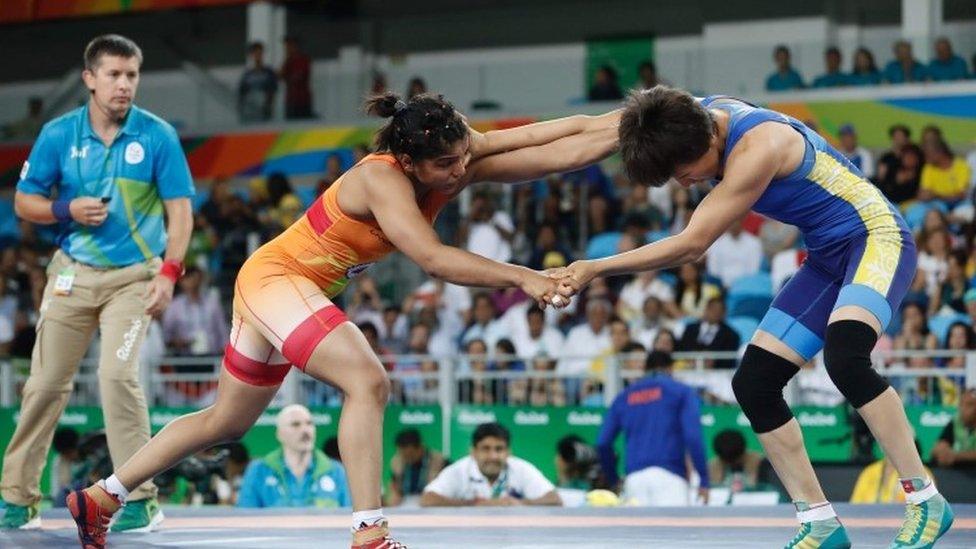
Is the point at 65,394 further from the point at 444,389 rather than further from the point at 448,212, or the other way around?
the point at 448,212

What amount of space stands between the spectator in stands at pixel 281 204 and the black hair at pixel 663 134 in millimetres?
11871

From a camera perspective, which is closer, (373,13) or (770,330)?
(770,330)

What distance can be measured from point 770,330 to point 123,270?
2.79 m

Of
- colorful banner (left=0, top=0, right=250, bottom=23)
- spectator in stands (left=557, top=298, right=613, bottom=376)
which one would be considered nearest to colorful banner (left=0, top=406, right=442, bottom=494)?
spectator in stands (left=557, top=298, right=613, bottom=376)

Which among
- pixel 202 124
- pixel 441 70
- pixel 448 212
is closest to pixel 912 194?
pixel 448 212

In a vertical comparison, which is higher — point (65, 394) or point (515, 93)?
point (515, 93)

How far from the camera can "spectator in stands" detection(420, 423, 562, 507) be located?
9.65 m

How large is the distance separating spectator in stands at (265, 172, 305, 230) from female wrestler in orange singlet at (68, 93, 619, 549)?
445 inches

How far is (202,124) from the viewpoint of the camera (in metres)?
20.5

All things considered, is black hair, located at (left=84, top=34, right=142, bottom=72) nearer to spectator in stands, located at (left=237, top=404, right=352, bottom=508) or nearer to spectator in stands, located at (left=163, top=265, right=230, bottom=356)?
spectator in stands, located at (left=237, top=404, right=352, bottom=508)

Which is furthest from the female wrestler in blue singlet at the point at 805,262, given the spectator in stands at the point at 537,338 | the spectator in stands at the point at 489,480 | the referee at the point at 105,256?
the spectator in stands at the point at 537,338

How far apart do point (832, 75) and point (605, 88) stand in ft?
8.61

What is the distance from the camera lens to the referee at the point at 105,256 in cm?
664

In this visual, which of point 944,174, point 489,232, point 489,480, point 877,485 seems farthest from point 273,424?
point 944,174
